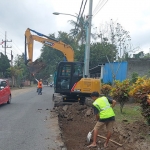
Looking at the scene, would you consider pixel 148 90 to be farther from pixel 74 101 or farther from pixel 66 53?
pixel 66 53

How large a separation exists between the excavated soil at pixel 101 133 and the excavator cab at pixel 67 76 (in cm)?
301

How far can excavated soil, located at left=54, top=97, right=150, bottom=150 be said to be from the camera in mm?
7297

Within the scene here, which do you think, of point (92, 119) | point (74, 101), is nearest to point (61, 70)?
point (74, 101)

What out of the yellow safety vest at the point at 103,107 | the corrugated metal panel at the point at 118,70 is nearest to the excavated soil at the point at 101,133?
the yellow safety vest at the point at 103,107

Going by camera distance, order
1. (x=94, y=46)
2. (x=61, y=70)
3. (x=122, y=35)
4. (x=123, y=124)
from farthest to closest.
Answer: (x=94, y=46) → (x=122, y=35) → (x=61, y=70) → (x=123, y=124)

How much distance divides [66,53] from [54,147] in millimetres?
12182

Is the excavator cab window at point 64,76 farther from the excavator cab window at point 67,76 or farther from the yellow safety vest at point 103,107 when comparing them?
the yellow safety vest at point 103,107

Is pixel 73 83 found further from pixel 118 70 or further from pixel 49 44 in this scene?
pixel 118 70

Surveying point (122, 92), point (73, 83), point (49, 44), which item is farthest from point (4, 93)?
point (122, 92)

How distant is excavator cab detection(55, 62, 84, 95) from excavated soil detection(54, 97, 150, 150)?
301cm

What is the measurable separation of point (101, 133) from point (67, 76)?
699 centimetres

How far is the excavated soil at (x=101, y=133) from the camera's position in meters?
7.30

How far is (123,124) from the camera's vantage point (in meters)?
9.38

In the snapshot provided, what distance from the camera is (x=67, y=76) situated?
15633mm
